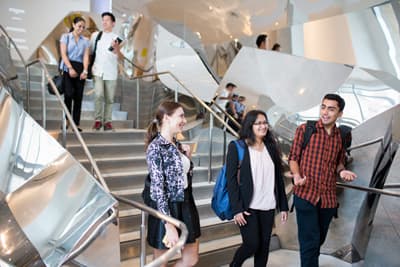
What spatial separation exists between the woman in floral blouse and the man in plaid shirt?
0.92 meters

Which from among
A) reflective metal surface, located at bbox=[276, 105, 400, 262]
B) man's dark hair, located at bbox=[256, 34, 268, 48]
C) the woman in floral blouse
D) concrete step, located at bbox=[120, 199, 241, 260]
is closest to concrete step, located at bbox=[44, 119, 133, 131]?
concrete step, located at bbox=[120, 199, 241, 260]

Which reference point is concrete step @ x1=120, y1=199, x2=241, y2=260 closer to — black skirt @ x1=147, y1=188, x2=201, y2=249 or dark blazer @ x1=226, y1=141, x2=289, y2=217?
black skirt @ x1=147, y1=188, x2=201, y2=249

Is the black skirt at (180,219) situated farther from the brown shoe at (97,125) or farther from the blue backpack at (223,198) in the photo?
the brown shoe at (97,125)

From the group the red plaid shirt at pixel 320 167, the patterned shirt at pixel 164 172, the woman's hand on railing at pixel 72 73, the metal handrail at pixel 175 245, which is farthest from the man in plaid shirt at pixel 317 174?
the woman's hand on railing at pixel 72 73

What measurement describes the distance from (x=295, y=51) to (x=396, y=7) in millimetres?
1407

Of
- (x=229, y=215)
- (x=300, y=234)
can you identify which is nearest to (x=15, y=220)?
(x=229, y=215)

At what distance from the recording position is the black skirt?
7.74 ft

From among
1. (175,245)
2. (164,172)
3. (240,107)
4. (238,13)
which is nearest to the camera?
(175,245)

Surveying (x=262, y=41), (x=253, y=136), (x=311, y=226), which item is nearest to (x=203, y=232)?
(x=311, y=226)

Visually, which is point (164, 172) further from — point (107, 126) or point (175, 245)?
point (107, 126)

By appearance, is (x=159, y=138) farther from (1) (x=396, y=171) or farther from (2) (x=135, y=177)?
(1) (x=396, y=171)

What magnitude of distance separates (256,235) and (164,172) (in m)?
0.86

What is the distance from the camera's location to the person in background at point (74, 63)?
4910 mm

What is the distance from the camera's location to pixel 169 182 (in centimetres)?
232
